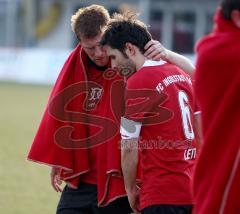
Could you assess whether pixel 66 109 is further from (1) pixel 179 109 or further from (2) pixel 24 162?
(2) pixel 24 162

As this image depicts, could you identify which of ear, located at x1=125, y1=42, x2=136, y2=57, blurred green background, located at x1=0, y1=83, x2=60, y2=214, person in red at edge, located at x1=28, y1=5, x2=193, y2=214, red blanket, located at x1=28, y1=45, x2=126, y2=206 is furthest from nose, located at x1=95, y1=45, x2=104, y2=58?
blurred green background, located at x1=0, y1=83, x2=60, y2=214

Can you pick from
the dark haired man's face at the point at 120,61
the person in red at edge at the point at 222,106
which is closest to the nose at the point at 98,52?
the dark haired man's face at the point at 120,61

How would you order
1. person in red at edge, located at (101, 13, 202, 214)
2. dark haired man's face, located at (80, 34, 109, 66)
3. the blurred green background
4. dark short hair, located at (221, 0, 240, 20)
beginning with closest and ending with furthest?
dark short hair, located at (221, 0, 240, 20) < person in red at edge, located at (101, 13, 202, 214) < dark haired man's face, located at (80, 34, 109, 66) < the blurred green background

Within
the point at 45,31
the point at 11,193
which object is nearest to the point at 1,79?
the point at 45,31

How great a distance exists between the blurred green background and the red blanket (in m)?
3.16

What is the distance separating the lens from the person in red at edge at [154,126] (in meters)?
4.97

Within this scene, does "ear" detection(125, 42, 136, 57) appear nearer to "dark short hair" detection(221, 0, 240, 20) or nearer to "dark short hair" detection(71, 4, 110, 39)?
"dark short hair" detection(71, 4, 110, 39)

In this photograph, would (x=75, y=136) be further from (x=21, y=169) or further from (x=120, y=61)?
(x=21, y=169)

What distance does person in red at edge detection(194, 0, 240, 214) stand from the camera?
3.76m

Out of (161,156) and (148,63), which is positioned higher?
(148,63)

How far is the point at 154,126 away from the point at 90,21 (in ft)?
3.32

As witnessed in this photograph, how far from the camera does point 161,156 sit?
500 cm

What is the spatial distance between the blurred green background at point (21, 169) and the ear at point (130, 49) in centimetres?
425

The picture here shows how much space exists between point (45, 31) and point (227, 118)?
131 ft
